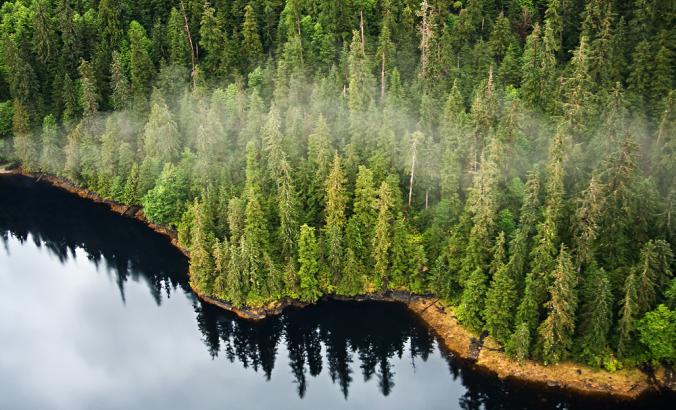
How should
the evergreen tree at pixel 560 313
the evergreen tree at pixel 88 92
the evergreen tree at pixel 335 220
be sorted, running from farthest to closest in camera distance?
1. the evergreen tree at pixel 88 92
2. the evergreen tree at pixel 335 220
3. the evergreen tree at pixel 560 313

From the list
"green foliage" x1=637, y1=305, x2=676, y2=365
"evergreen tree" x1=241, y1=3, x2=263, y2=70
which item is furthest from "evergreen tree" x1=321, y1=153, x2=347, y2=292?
"evergreen tree" x1=241, y1=3, x2=263, y2=70

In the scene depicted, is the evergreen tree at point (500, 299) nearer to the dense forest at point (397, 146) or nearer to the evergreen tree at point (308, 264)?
the dense forest at point (397, 146)

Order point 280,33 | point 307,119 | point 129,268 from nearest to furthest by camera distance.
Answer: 1. point 307,119
2. point 129,268
3. point 280,33

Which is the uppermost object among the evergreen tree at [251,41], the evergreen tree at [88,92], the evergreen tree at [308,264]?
the evergreen tree at [251,41]

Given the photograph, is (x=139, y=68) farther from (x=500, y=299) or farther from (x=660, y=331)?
(x=660, y=331)

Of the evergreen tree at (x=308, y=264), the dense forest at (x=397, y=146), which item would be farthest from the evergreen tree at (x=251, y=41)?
the evergreen tree at (x=308, y=264)

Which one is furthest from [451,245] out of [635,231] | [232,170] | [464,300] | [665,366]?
[232,170]

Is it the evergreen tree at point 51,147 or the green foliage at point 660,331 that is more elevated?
the evergreen tree at point 51,147

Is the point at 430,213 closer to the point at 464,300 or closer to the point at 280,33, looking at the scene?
the point at 464,300
